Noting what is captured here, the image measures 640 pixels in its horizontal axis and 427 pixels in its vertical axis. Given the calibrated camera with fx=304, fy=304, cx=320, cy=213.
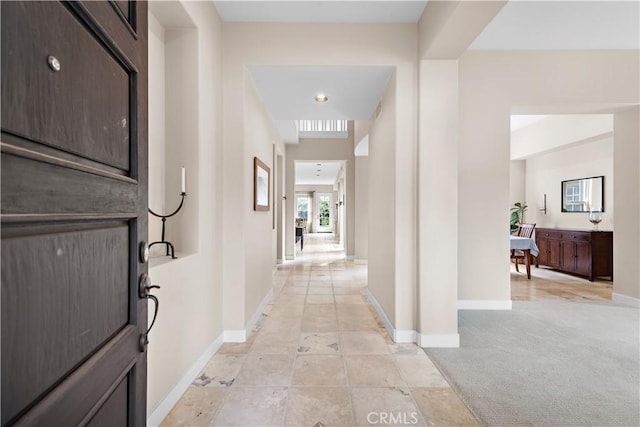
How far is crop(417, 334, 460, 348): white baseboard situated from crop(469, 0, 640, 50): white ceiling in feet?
9.91

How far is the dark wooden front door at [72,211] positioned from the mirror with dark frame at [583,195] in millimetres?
7374

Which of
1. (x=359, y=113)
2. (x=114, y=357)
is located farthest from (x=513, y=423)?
(x=359, y=113)

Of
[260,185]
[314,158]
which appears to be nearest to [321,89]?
[260,185]

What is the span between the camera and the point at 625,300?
3.85 meters

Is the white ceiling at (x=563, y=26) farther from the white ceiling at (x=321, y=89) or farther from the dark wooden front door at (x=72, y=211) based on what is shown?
the dark wooden front door at (x=72, y=211)

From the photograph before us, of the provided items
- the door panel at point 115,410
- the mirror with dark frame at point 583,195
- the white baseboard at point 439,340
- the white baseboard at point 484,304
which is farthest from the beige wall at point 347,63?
the mirror with dark frame at point 583,195

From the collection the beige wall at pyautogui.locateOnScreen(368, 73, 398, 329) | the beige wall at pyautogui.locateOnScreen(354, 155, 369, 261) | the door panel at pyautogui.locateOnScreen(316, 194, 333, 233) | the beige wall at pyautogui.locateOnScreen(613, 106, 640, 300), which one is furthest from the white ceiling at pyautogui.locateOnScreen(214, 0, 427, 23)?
the door panel at pyautogui.locateOnScreen(316, 194, 333, 233)

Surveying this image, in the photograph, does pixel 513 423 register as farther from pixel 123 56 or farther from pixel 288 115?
pixel 288 115

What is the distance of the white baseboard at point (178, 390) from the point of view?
161 cm

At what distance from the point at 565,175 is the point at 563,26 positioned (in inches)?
173

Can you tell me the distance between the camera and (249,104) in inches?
116

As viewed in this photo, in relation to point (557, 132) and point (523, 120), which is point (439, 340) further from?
point (523, 120)

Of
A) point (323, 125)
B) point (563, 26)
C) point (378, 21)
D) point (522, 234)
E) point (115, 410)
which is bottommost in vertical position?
point (115, 410)

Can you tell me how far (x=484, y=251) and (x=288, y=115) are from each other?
10.0ft
